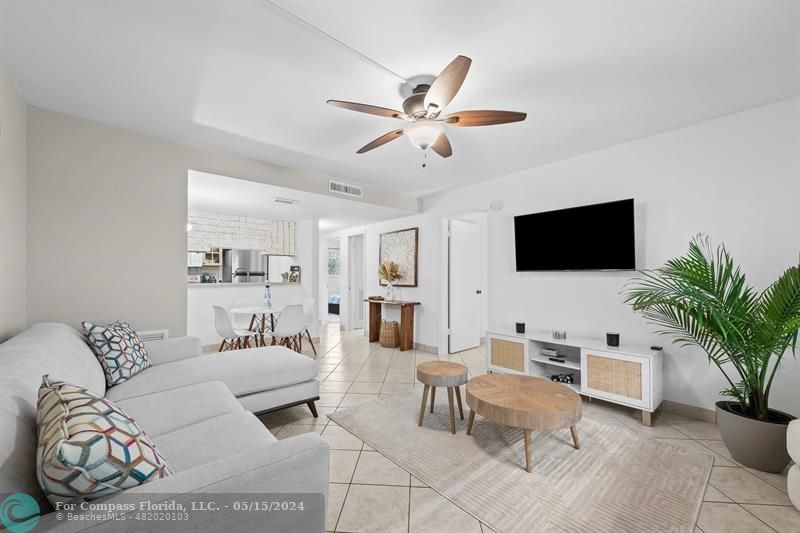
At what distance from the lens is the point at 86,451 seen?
0.83 meters

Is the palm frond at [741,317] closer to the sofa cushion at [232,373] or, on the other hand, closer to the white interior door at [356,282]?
the sofa cushion at [232,373]

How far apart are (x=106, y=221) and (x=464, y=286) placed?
4367 mm

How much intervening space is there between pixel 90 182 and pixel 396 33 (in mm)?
2737

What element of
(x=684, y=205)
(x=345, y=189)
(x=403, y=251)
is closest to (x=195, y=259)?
(x=345, y=189)

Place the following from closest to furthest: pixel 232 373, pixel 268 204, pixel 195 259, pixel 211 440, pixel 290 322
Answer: pixel 211 440 < pixel 232 373 < pixel 290 322 < pixel 268 204 < pixel 195 259

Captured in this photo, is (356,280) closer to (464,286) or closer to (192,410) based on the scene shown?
(464,286)

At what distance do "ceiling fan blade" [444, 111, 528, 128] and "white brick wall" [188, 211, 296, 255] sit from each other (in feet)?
15.6

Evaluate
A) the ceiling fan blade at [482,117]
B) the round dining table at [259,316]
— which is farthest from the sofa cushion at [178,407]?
the round dining table at [259,316]

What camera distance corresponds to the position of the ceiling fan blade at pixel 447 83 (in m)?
1.58

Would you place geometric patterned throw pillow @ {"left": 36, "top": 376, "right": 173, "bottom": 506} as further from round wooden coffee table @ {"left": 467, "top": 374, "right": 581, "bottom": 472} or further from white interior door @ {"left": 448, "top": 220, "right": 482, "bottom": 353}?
white interior door @ {"left": 448, "top": 220, "right": 482, "bottom": 353}

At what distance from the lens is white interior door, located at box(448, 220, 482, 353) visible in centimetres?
512

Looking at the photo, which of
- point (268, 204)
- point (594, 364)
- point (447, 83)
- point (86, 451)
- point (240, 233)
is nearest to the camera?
point (86, 451)

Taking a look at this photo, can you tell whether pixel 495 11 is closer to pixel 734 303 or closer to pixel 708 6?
pixel 708 6

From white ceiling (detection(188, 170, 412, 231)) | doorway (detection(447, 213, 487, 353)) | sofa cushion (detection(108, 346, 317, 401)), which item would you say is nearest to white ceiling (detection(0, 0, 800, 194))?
white ceiling (detection(188, 170, 412, 231))
